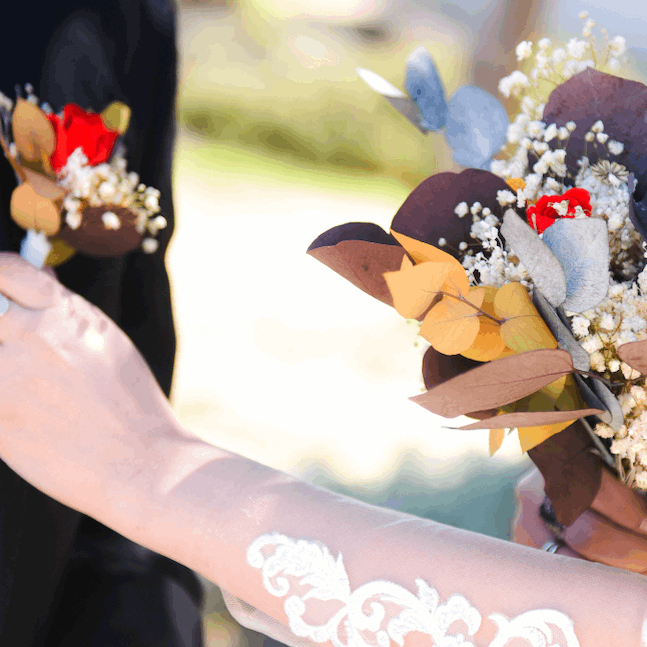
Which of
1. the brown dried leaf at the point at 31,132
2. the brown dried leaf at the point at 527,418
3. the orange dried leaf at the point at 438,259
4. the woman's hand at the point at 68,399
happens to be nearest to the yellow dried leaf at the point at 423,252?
the orange dried leaf at the point at 438,259

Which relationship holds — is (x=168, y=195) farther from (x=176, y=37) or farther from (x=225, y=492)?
(x=225, y=492)

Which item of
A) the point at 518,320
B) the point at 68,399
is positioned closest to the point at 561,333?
the point at 518,320

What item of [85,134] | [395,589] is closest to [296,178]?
[85,134]

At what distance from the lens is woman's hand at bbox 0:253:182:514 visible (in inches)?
21.7

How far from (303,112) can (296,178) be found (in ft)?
0.37

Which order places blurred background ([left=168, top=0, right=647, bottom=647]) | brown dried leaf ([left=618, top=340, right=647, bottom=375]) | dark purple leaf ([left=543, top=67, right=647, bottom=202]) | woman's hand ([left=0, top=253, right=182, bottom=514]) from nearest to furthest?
brown dried leaf ([left=618, top=340, right=647, bottom=375])
dark purple leaf ([left=543, top=67, right=647, bottom=202])
woman's hand ([left=0, top=253, right=182, bottom=514])
blurred background ([left=168, top=0, right=647, bottom=647])

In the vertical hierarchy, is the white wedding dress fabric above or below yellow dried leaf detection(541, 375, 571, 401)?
below

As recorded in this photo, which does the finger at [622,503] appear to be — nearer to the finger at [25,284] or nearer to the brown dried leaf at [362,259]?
the brown dried leaf at [362,259]

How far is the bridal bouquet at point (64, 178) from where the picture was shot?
0.60 m

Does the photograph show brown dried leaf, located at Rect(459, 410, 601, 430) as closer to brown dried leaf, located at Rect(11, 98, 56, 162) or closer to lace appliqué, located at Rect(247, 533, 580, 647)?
lace appliqué, located at Rect(247, 533, 580, 647)

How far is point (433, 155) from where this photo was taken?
89 centimetres

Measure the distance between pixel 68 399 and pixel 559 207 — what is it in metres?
0.50

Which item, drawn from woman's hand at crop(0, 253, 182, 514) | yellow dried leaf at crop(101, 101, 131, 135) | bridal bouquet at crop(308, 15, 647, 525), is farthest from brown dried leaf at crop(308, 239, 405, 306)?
yellow dried leaf at crop(101, 101, 131, 135)

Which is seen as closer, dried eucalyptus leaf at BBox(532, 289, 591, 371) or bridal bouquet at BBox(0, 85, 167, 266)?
dried eucalyptus leaf at BBox(532, 289, 591, 371)
